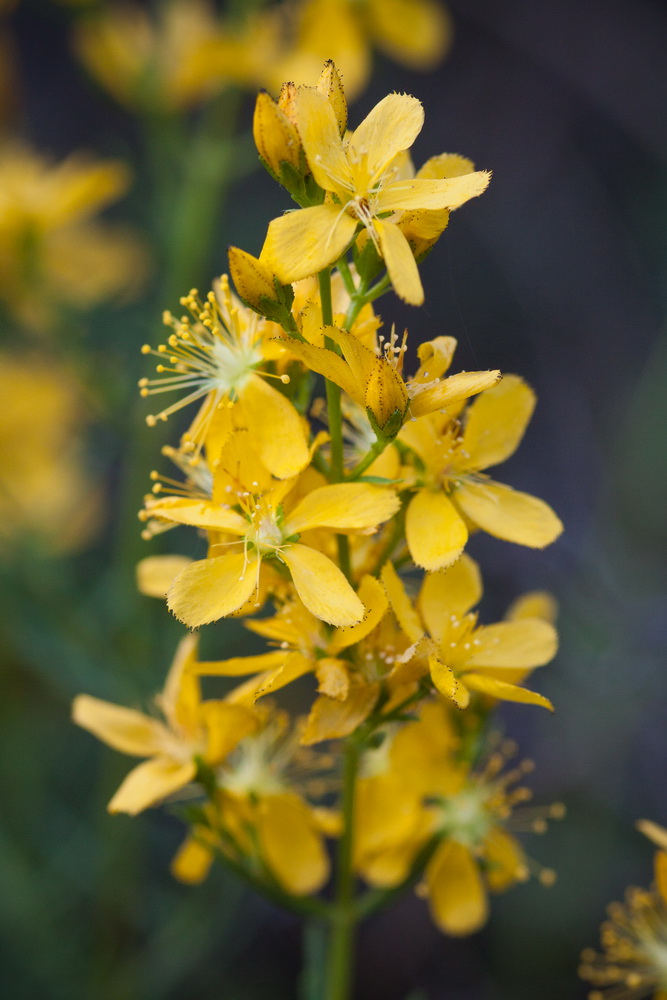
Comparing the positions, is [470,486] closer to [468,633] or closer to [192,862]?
[468,633]

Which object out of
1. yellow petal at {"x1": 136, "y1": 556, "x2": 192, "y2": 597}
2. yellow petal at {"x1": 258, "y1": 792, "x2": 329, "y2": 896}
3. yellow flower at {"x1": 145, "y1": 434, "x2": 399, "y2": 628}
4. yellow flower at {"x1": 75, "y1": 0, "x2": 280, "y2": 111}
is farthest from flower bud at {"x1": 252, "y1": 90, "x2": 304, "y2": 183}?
yellow flower at {"x1": 75, "y1": 0, "x2": 280, "y2": 111}

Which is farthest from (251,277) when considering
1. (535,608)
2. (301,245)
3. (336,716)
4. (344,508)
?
(535,608)

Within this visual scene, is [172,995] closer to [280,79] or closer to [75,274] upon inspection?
[75,274]

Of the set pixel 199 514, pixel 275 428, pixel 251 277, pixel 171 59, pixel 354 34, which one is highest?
pixel 354 34

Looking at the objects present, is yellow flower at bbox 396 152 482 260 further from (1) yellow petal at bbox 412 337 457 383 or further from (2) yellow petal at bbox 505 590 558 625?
(2) yellow petal at bbox 505 590 558 625

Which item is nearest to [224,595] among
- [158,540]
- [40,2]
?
[158,540]

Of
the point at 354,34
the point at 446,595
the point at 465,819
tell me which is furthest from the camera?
the point at 354,34
